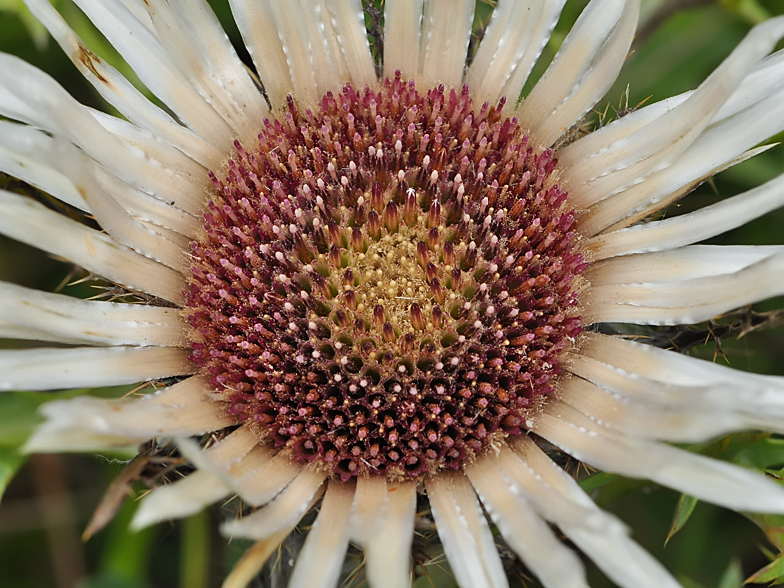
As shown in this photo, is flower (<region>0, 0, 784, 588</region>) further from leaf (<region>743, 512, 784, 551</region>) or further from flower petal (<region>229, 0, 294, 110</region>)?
leaf (<region>743, 512, 784, 551</region>)

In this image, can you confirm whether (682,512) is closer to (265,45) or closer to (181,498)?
(181,498)

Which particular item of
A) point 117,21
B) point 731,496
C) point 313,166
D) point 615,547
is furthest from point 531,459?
point 117,21

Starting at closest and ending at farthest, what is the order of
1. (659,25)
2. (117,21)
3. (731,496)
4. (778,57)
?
(731,496) → (778,57) → (117,21) → (659,25)

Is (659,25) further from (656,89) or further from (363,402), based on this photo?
(363,402)

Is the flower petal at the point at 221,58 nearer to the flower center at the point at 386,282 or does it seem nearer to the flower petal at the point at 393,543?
the flower center at the point at 386,282

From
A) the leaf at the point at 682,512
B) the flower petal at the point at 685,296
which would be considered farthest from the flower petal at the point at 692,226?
the leaf at the point at 682,512

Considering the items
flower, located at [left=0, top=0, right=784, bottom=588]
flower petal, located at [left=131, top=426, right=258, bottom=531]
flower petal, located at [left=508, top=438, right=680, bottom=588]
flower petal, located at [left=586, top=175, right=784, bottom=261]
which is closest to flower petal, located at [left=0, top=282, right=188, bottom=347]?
flower, located at [left=0, top=0, right=784, bottom=588]
